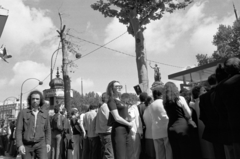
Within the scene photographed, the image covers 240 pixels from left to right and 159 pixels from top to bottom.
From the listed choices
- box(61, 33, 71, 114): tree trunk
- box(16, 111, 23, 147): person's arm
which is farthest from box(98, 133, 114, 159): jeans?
box(61, 33, 71, 114): tree trunk

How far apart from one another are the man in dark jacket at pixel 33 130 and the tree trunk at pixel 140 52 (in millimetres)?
5143

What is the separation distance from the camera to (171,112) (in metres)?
4.02

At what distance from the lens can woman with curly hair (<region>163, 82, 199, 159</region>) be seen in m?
3.90

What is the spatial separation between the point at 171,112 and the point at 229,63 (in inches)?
56.4

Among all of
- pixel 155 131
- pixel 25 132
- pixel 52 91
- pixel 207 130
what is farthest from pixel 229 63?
pixel 52 91

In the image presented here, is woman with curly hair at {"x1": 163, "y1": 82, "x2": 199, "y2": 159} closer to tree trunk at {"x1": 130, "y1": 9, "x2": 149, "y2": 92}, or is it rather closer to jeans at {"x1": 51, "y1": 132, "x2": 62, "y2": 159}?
tree trunk at {"x1": 130, "y1": 9, "x2": 149, "y2": 92}

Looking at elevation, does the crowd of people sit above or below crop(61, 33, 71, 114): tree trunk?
below

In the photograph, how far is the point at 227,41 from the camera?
3506 cm

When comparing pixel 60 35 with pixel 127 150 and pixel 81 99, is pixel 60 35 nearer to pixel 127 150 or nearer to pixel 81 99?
pixel 127 150

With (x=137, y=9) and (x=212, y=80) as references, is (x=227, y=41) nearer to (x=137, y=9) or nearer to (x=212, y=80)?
(x=137, y=9)

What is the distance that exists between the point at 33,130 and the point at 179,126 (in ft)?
8.47

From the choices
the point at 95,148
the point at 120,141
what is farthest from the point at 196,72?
the point at 120,141

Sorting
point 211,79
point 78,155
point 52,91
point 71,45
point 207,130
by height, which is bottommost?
point 78,155

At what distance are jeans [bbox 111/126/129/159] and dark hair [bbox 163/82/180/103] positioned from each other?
0.97 m
